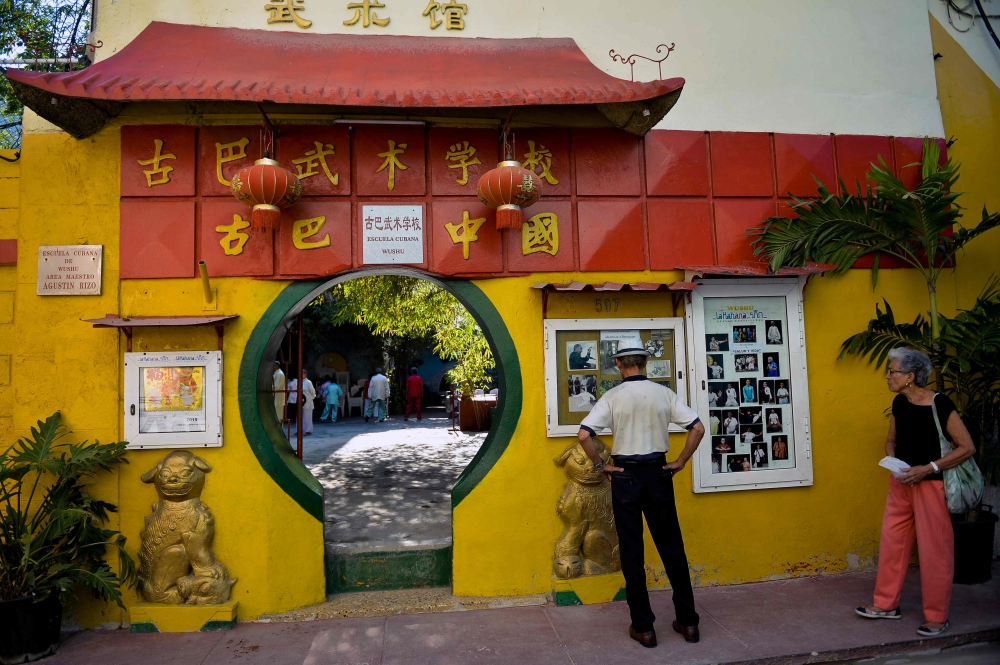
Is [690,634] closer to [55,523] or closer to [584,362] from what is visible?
[584,362]

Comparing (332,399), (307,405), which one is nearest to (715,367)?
(307,405)

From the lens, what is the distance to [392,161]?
190 inches

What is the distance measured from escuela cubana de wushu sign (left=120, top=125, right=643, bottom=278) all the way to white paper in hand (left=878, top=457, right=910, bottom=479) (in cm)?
251

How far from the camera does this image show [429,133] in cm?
490

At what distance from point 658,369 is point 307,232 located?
116 inches

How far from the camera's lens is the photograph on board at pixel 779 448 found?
5059 millimetres

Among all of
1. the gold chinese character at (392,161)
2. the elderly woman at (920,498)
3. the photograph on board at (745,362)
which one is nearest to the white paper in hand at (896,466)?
the elderly woman at (920,498)

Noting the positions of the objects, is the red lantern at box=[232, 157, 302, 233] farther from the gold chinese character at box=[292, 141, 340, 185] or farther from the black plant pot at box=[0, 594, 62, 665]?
the black plant pot at box=[0, 594, 62, 665]

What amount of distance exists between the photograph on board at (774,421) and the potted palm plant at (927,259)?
790mm

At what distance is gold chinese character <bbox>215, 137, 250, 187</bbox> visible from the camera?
4672 mm

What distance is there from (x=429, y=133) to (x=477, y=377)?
7901 mm

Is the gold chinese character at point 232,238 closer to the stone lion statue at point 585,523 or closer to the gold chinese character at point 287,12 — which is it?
the gold chinese character at point 287,12

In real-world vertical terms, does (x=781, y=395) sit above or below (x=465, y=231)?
below

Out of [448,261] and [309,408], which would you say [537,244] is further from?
[309,408]
